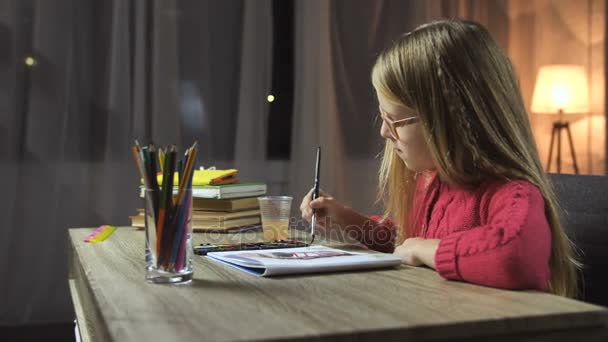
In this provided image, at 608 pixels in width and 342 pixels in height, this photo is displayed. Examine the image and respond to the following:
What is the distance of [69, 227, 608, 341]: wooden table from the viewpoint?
0.70m

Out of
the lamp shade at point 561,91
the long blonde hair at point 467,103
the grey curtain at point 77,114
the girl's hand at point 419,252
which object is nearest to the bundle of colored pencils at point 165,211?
the girl's hand at point 419,252

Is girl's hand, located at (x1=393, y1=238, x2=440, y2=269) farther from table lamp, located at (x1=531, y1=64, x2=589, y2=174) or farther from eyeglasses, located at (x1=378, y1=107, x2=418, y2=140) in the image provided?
table lamp, located at (x1=531, y1=64, x2=589, y2=174)

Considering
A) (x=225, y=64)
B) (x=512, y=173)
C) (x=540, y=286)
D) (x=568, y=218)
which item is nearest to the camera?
(x=540, y=286)

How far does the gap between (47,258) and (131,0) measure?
3.46 ft

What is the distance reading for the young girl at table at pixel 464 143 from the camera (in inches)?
42.1

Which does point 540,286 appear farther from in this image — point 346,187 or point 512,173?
point 346,187

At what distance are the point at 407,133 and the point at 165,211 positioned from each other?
1.74 ft

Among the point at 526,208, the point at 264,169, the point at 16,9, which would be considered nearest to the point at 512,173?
the point at 526,208

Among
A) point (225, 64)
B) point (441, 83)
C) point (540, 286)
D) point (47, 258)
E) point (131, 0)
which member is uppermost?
point (131, 0)

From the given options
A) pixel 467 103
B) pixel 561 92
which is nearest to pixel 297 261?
pixel 467 103

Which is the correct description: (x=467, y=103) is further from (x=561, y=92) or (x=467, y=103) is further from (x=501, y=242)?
(x=561, y=92)

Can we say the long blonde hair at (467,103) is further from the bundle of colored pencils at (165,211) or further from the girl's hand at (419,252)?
the bundle of colored pencils at (165,211)

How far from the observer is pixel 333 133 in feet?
10.1

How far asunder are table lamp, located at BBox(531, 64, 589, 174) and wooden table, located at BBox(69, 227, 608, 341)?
101 inches
